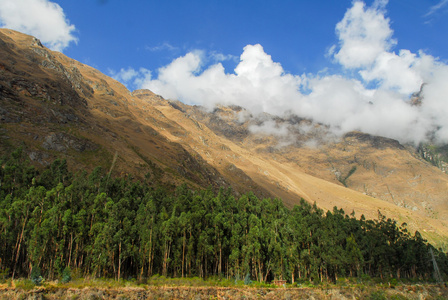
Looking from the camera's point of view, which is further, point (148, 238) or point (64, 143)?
point (64, 143)

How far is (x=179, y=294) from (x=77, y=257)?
2532 centimetres

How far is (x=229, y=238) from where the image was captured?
57.8 m

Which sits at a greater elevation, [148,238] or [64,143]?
[64,143]

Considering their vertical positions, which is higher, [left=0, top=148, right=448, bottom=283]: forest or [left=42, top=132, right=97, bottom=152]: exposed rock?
[left=42, top=132, right=97, bottom=152]: exposed rock

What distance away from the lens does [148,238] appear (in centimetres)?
4941

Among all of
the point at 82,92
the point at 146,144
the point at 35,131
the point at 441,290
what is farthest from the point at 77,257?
the point at 82,92

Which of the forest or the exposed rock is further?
the exposed rock

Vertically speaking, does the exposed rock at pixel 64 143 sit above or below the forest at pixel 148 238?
above

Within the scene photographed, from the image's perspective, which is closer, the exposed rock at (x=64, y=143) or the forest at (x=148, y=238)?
the forest at (x=148, y=238)

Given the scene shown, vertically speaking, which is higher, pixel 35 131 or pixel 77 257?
pixel 35 131

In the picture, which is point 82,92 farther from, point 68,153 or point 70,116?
point 68,153

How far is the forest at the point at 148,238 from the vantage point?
147 ft

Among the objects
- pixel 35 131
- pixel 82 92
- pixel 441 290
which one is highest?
pixel 82 92

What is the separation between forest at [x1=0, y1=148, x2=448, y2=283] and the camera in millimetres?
44844
